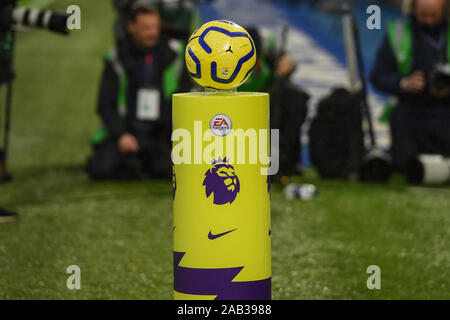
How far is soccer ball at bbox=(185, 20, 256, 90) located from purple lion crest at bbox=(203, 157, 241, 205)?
330 mm

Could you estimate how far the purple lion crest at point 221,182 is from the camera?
3389mm

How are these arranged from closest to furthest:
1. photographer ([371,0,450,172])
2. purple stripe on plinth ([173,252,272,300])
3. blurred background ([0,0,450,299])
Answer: purple stripe on plinth ([173,252,272,300]), blurred background ([0,0,450,299]), photographer ([371,0,450,172])

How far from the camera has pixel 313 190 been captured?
6.48 meters

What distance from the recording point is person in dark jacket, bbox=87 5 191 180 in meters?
7.09

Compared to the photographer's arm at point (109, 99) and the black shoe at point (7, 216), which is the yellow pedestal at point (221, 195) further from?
the photographer's arm at point (109, 99)

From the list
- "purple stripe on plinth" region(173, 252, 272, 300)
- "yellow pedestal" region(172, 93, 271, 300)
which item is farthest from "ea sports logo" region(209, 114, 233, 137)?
"purple stripe on plinth" region(173, 252, 272, 300)

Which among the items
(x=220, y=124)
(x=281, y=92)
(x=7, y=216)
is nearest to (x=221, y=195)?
(x=220, y=124)

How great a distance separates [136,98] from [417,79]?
214 cm

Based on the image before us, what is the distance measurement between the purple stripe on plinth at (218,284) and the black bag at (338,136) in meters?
3.52

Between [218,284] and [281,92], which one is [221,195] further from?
[281,92]

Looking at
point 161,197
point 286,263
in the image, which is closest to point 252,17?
point 161,197

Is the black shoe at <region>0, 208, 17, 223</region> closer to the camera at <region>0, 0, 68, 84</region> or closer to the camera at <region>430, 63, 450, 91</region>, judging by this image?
the camera at <region>0, 0, 68, 84</region>
